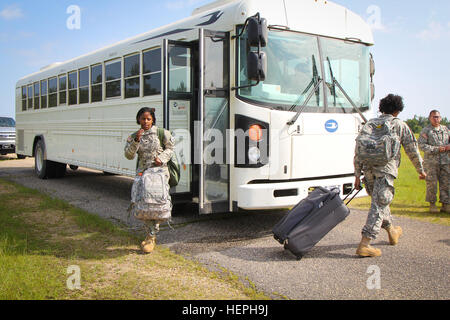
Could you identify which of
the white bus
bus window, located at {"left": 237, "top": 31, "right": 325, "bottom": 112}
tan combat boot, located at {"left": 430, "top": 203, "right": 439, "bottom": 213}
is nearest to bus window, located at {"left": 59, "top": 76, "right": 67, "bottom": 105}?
the white bus

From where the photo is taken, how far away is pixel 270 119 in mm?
5406

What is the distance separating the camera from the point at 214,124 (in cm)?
569

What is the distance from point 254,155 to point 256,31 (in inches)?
A: 57.5

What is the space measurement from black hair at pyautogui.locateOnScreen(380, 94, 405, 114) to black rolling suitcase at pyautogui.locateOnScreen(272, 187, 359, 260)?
1.10 metres

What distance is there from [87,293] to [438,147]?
6.32 m

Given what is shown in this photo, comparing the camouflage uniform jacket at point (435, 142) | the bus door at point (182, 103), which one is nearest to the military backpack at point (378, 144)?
the bus door at point (182, 103)

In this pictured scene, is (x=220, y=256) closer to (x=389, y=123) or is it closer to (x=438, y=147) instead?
(x=389, y=123)

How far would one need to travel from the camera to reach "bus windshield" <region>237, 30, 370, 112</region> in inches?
218

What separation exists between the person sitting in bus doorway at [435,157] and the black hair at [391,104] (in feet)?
10.3

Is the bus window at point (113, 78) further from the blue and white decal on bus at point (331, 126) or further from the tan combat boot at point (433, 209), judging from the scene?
the tan combat boot at point (433, 209)

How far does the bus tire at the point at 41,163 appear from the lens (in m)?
12.0

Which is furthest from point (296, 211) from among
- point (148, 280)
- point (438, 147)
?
point (438, 147)

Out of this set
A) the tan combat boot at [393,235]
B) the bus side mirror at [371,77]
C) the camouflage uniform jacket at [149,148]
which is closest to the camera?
the camouflage uniform jacket at [149,148]

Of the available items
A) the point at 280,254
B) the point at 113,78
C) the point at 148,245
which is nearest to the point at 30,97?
the point at 113,78
